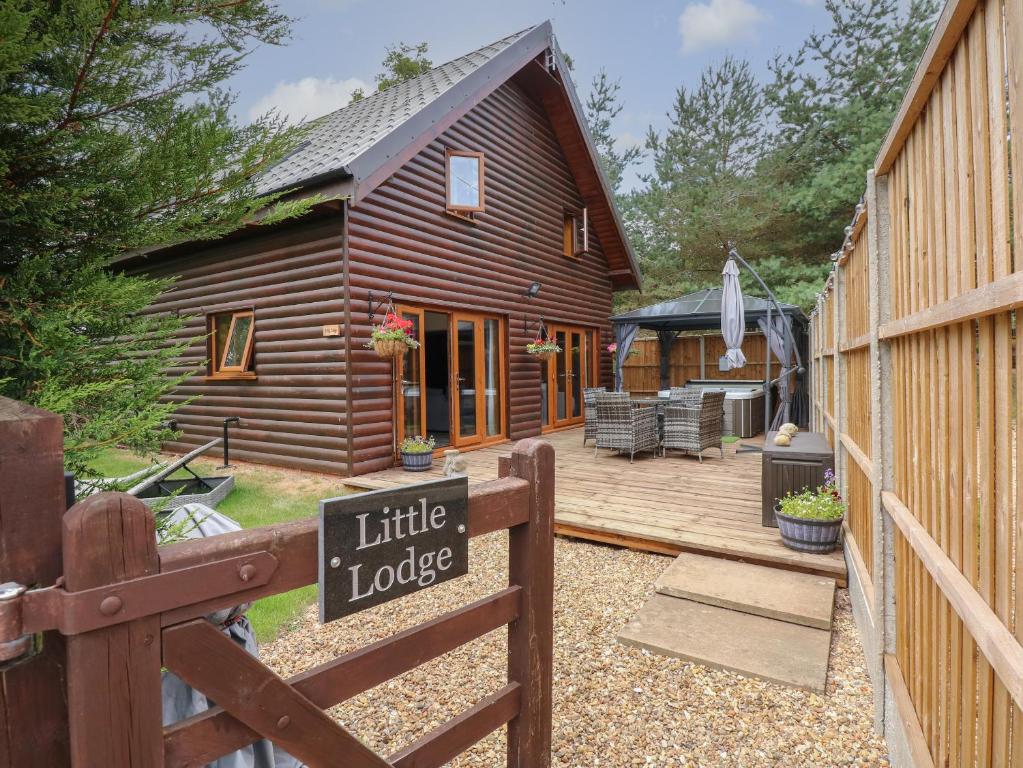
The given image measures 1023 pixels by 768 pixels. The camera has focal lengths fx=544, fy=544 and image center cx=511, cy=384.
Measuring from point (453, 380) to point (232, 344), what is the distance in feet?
10.4

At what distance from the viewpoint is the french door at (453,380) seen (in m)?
7.18

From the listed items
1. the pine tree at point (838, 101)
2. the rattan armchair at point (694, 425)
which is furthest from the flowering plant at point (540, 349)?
the pine tree at point (838, 101)

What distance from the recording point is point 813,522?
350 centimetres

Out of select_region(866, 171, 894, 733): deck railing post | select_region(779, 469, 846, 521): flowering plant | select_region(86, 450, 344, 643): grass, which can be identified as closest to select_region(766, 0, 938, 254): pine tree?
select_region(779, 469, 846, 521): flowering plant

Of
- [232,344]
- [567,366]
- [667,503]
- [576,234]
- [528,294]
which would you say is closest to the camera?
[667,503]

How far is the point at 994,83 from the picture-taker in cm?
107

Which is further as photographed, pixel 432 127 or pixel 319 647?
pixel 432 127

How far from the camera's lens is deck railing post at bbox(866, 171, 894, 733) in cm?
209

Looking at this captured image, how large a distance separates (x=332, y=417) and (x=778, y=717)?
547 cm

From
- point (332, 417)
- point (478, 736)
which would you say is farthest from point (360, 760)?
point (332, 417)

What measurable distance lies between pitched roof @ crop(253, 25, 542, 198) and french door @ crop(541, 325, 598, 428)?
4321mm

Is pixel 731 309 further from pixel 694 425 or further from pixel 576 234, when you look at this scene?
pixel 576 234

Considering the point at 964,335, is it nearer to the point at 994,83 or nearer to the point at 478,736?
the point at 994,83

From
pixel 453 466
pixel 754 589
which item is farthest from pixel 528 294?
pixel 754 589
